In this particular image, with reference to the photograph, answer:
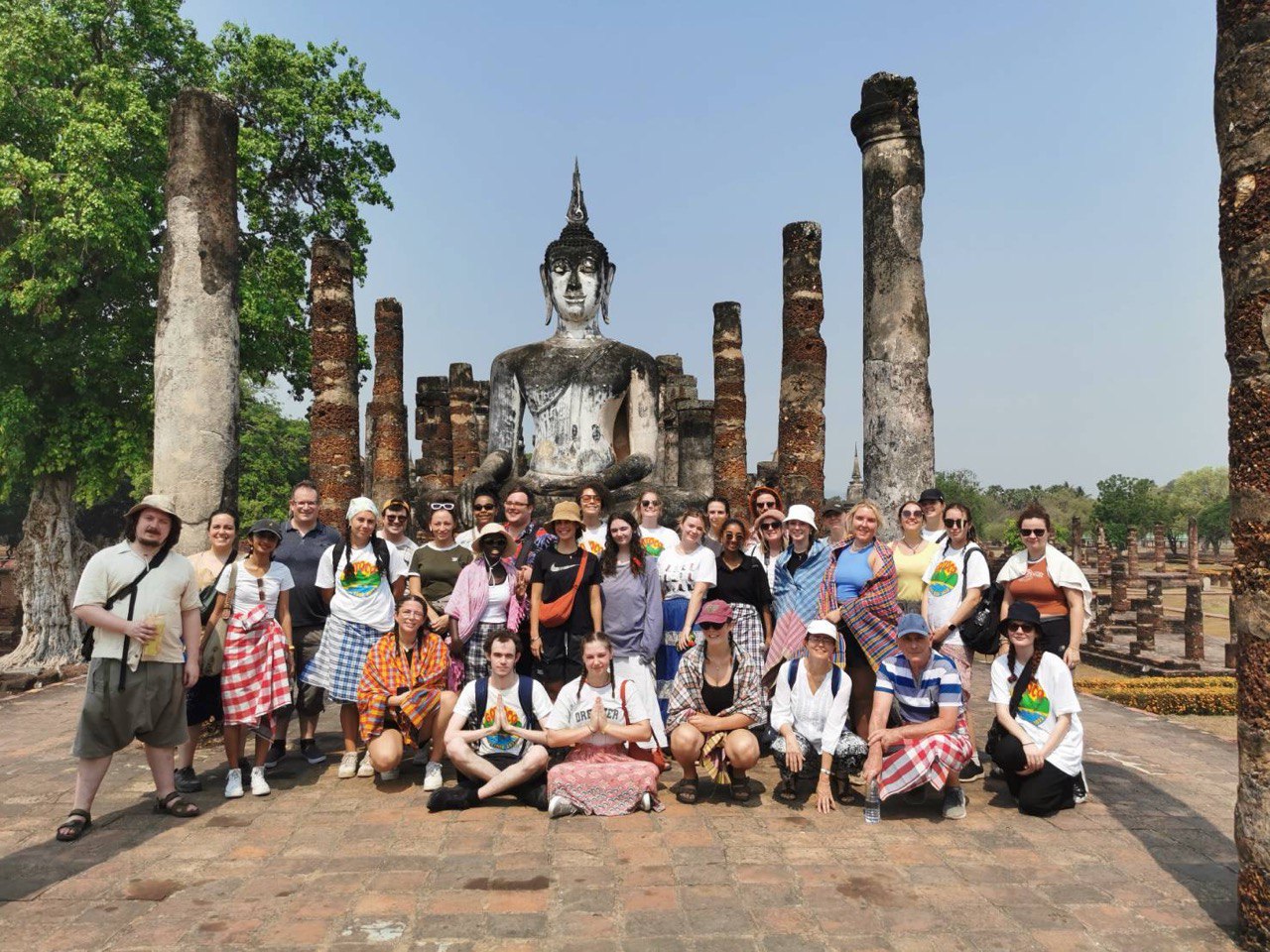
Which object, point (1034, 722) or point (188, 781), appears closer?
point (1034, 722)

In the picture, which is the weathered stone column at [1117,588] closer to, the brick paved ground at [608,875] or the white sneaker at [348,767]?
the brick paved ground at [608,875]

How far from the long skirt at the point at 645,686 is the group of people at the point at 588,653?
20 mm

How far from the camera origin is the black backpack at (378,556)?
6.04 m

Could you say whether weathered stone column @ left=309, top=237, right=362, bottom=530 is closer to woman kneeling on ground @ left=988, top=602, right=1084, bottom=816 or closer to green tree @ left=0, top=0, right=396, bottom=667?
green tree @ left=0, top=0, right=396, bottom=667

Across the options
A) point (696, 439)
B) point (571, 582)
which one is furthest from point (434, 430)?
point (571, 582)

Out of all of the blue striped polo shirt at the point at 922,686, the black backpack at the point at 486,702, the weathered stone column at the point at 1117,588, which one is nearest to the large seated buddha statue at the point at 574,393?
the black backpack at the point at 486,702

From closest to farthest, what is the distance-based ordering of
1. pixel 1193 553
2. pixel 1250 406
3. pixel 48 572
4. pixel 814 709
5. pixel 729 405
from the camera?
pixel 1250 406 → pixel 814 709 → pixel 48 572 → pixel 729 405 → pixel 1193 553

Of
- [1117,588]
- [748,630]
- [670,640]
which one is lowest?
[1117,588]

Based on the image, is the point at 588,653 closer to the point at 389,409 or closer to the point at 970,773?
the point at 970,773

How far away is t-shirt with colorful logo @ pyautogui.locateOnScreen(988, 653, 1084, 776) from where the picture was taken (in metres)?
Result: 5.23

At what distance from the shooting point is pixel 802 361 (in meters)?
12.3

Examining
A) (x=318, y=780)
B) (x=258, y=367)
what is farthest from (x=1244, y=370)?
(x=258, y=367)

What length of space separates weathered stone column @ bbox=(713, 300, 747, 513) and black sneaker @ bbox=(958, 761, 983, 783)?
12.0 m

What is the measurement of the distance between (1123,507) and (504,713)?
6357 centimetres
